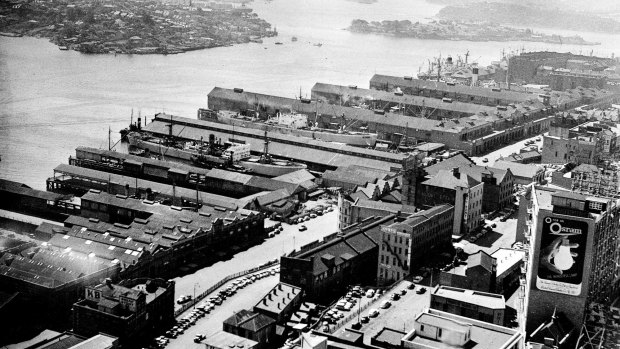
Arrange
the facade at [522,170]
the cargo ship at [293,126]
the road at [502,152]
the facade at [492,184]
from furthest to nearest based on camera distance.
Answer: the cargo ship at [293,126] < the road at [502,152] < the facade at [522,170] < the facade at [492,184]

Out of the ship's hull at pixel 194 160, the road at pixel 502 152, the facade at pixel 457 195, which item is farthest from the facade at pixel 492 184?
the road at pixel 502 152

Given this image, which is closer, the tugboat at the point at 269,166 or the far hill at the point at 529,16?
the tugboat at the point at 269,166

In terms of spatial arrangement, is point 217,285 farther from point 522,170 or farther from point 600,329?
point 522,170

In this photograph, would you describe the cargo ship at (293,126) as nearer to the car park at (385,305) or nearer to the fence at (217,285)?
the fence at (217,285)

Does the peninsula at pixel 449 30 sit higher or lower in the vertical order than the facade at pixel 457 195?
higher

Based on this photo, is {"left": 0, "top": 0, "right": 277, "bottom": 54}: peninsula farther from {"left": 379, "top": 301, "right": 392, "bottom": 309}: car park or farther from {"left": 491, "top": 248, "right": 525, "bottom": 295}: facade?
{"left": 491, "top": 248, "right": 525, "bottom": 295}: facade

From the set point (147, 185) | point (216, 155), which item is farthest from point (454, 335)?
point (216, 155)

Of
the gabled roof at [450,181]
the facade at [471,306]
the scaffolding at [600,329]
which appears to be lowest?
the scaffolding at [600,329]

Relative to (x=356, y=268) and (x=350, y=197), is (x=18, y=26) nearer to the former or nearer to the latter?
Answer: (x=350, y=197)
